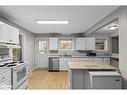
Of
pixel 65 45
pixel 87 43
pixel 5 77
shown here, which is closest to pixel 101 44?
pixel 87 43

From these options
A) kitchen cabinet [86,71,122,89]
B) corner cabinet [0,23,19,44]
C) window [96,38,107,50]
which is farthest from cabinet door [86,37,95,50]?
kitchen cabinet [86,71,122,89]

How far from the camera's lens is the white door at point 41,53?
29.7ft

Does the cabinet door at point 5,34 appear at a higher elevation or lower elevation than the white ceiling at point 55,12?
lower

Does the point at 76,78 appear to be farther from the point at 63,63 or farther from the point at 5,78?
the point at 63,63

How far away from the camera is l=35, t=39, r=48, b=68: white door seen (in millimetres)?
9054

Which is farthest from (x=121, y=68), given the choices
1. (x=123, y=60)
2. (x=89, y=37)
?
(x=89, y=37)

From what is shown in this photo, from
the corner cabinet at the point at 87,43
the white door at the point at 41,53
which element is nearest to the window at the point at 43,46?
the white door at the point at 41,53

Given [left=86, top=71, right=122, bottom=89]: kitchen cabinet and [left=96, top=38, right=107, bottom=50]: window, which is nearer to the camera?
[left=86, top=71, right=122, bottom=89]: kitchen cabinet

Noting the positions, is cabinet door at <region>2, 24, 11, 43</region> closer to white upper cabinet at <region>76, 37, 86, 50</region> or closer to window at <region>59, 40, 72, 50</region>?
white upper cabinet at <region>76, 37, 86, 50</region>

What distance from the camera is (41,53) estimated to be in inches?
358

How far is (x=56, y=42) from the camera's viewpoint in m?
8.64

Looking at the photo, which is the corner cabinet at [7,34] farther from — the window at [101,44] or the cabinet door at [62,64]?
the window at [101,44]
